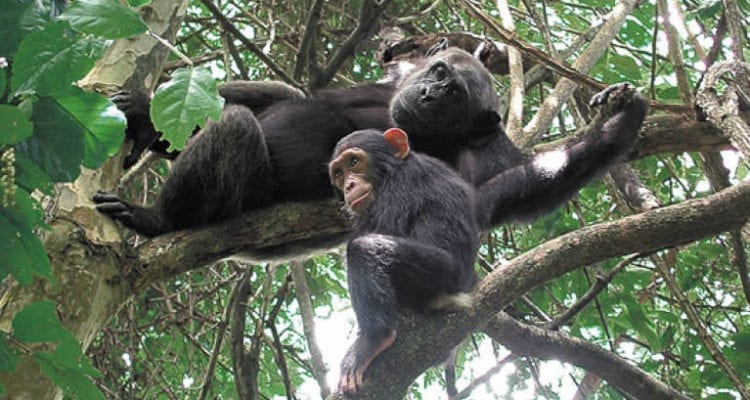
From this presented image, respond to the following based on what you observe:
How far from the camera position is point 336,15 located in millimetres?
7578

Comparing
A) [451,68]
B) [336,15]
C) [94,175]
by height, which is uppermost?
[336,15]

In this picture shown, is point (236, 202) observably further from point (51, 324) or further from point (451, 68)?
point (51, 324)

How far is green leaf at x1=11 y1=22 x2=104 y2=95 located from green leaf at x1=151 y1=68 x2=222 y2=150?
19 cm

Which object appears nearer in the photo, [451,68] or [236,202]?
[236,202]

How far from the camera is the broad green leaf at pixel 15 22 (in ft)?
6.65

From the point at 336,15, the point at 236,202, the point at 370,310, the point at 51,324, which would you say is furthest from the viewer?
the point at 336,15

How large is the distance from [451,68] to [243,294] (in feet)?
6.73

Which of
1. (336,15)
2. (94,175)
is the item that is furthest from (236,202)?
(336,15)

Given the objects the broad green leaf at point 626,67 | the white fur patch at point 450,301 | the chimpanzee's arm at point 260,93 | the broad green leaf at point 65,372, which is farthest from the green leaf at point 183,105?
the broad green leaf at point 626,67

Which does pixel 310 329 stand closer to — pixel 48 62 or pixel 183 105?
pixel 183 105

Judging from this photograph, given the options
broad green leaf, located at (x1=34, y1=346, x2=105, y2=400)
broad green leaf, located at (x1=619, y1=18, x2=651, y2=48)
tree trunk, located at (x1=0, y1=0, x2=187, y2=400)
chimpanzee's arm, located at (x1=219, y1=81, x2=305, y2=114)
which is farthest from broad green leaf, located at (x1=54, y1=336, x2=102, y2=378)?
broad green leaf, located at (x1=619, y1=18, x2=651, y2=48)

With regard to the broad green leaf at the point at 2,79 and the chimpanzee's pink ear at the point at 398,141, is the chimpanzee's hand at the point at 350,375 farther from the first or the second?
the broad green leaf at the point at 2,79

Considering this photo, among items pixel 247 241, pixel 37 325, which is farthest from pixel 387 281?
pixel 37 325

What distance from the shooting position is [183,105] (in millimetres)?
2059
